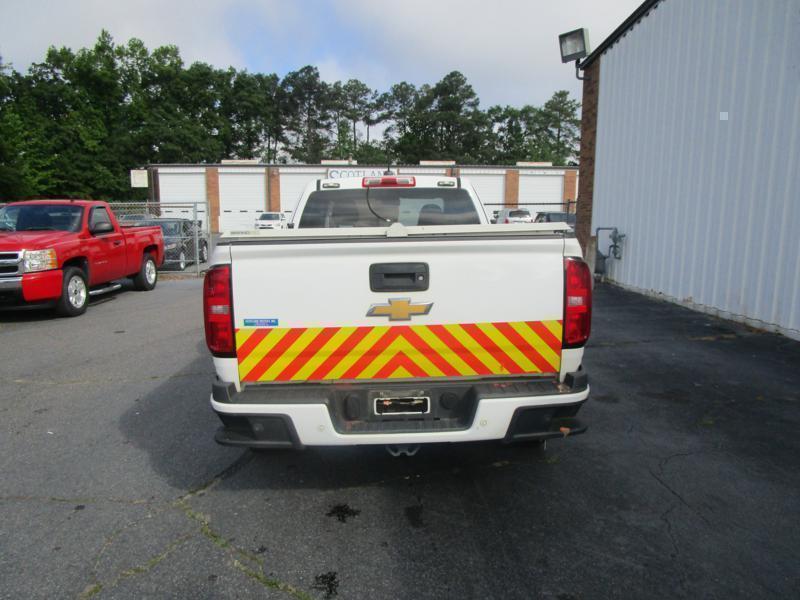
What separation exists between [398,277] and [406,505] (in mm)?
1343

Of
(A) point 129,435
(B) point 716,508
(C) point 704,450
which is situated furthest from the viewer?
(A) point 129,435

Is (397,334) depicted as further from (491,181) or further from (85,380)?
(491,181)

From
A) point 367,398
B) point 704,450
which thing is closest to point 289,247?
point 367,398

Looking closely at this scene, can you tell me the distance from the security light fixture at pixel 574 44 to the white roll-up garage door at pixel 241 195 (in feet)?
103

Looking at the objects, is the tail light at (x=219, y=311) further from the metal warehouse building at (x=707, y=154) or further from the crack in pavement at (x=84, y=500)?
the metal warehouse building at (x=707, y=154)

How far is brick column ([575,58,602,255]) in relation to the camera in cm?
1307

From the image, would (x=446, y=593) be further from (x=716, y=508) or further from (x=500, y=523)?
(x=716, y=508)

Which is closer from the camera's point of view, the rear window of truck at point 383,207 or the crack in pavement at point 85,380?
the rear window of truck at point 383,207

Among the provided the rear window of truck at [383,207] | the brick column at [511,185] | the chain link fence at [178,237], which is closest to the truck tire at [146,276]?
the chain link fence at [178,237]

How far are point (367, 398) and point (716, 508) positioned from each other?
2095mm

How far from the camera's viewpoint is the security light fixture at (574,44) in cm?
1276

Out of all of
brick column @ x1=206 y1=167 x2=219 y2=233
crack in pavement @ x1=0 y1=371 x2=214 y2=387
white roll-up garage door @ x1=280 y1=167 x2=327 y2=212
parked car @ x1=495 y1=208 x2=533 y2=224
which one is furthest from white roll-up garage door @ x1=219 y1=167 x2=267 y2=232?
crack in pavement @ x1=0 y1=371 x2=214 y2=387

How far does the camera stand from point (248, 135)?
252ft

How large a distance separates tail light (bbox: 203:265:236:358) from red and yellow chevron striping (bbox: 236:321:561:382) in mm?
61
